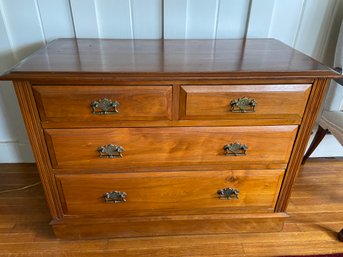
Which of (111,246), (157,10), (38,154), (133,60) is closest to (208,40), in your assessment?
(157,10)

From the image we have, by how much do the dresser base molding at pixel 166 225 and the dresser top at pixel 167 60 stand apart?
0.74 meters

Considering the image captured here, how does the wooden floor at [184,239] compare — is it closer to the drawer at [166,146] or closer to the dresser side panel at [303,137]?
the dresser side panel at [303,137]

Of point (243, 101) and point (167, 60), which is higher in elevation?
point (167, 60)

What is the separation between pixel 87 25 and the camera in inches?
56.6

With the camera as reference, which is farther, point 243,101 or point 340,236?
point 340,236

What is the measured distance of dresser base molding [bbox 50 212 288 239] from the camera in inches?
52.3

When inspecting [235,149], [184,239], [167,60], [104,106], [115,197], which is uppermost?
[167,60]

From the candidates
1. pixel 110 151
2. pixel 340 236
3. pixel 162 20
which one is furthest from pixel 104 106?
pixel 340 236

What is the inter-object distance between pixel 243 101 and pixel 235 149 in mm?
230

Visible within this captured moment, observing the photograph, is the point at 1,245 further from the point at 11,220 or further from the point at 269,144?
the point at 269,144

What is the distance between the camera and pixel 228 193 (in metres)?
1.28

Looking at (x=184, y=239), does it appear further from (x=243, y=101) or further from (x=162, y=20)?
(x=162, y=20)

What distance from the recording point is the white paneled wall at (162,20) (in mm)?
1406

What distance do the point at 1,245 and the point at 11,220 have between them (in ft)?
0.53
